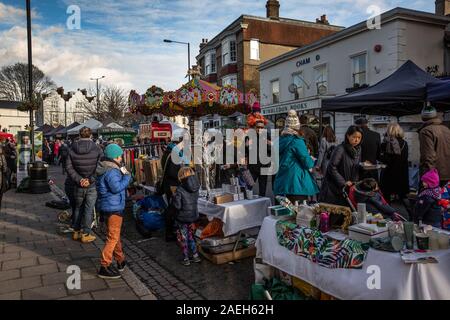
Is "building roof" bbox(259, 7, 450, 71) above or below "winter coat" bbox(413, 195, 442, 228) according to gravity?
above

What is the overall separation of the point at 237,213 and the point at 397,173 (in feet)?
12.7

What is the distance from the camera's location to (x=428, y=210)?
4672 mm

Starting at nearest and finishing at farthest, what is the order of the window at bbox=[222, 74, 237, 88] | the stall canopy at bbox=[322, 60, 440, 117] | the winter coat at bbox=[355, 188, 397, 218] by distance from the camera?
the winter coat at bbox=[355, 188, 397, 218]
the stall canopy at bbox=[322, 60, 440, 117]
the window at bbox=[222, 74, 237, 88]

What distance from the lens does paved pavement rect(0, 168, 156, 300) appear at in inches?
155

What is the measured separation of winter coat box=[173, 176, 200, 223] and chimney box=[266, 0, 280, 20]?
26523mm

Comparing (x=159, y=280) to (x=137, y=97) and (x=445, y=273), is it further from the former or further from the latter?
(x=137, y=97)

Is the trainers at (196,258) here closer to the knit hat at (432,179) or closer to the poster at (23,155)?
the knit hat at (432,179)

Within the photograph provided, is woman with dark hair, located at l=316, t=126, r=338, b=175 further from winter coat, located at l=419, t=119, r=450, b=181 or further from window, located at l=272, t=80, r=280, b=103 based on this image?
window, located at l=272, t=80, r=280, b=103

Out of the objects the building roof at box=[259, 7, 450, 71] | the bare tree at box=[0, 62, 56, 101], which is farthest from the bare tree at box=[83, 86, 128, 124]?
the building roof at box=[259, 7, 450, 71]

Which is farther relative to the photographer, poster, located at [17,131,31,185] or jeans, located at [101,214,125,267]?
poster, located at [17,131,31,185]

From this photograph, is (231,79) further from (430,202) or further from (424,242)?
(424,242)

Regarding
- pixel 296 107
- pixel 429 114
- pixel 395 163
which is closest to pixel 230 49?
pixel 296 107

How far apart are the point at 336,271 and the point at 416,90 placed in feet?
15.6

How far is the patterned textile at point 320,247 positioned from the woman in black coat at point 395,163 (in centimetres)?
425
